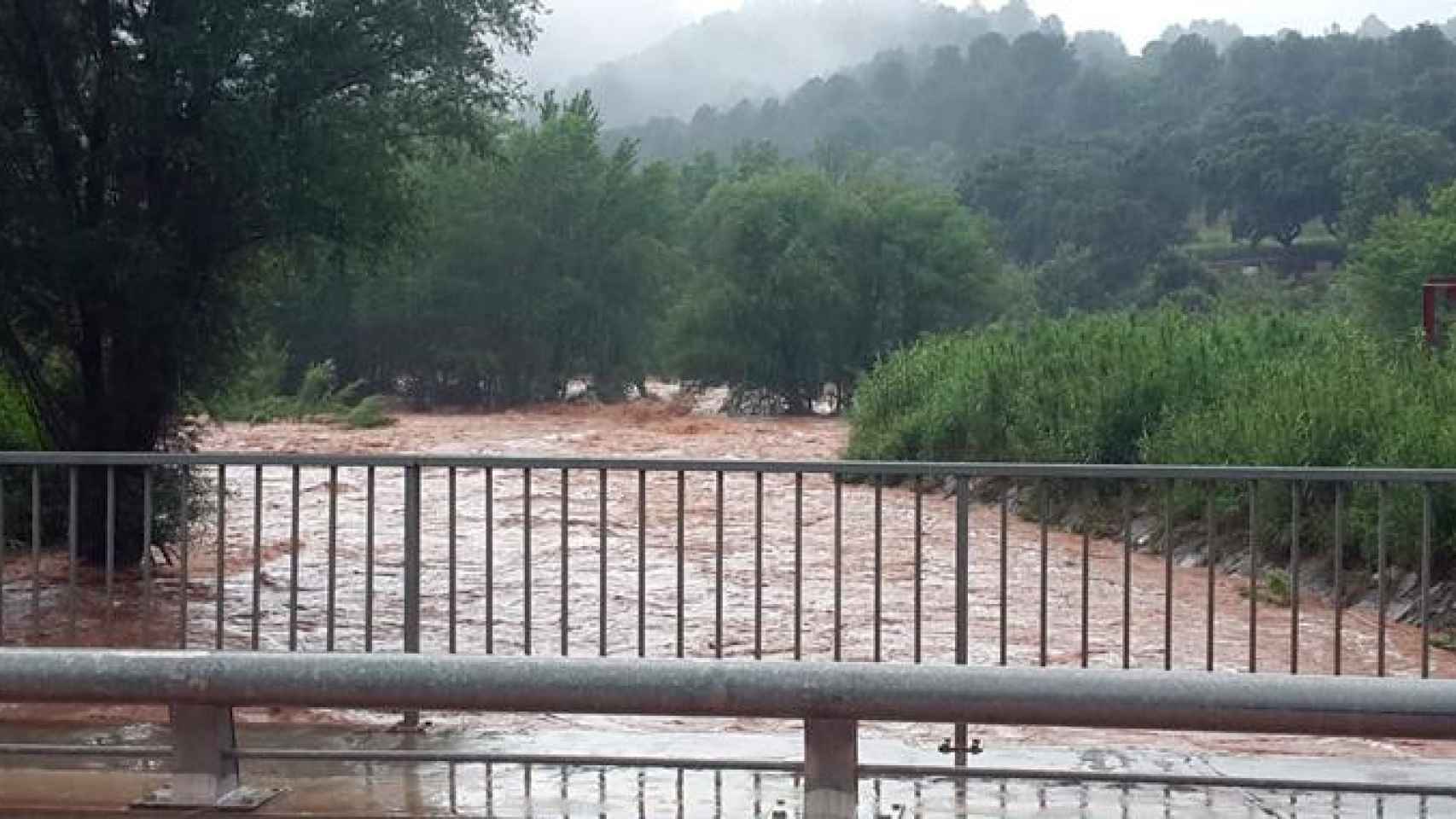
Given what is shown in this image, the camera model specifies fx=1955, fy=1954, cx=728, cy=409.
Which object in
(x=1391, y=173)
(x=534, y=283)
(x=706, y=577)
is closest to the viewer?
(x=706, y=577)

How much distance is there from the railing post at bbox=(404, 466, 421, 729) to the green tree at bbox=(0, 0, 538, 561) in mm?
5311

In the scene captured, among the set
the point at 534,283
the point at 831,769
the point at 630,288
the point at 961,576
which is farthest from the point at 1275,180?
the point at 831,769

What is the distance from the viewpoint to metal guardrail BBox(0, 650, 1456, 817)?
5453mm

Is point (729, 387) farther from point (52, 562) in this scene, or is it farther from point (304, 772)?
point (304, 772)

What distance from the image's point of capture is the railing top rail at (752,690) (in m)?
5.45

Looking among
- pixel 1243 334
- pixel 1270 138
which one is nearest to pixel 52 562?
pixel 1243 334

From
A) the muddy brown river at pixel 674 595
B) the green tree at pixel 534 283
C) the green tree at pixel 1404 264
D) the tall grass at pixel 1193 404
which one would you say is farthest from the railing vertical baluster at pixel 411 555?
the green tree at pixel 534 283

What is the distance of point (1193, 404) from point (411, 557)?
51.8 feet

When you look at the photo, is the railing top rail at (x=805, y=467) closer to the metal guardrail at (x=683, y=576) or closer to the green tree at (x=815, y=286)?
the metal guardrail at (x=683, y=576)

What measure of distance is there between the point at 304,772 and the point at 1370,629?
9.80m

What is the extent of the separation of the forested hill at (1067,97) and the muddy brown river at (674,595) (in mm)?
73098

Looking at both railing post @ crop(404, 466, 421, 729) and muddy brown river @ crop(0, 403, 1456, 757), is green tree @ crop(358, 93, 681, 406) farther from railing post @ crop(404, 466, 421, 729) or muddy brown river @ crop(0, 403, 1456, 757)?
railing post @ crop(404, 466, 421, 729)

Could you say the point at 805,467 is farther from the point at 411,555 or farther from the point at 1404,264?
the point at 1404,264

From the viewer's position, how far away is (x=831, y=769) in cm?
618
